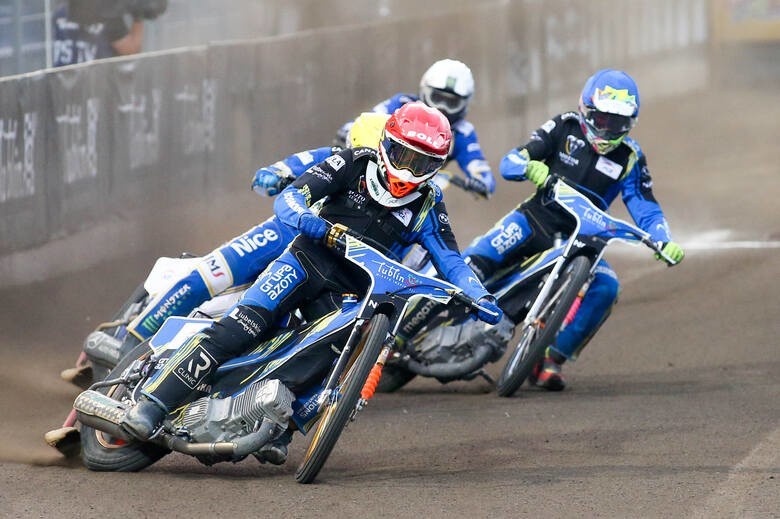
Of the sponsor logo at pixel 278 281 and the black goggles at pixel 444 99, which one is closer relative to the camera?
the sponsor logo at pixel 278 281

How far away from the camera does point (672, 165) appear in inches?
858

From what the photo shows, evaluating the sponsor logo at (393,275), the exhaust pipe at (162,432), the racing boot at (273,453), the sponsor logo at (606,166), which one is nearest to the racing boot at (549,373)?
the sponsor logo at (606,166)

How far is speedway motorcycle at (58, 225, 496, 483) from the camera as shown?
22.6ft

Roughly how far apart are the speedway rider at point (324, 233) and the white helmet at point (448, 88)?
3144 mm

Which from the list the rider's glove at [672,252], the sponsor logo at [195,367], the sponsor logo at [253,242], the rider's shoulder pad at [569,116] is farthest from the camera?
the rider's shoulder pad at [569,116]

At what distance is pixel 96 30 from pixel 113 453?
675cm

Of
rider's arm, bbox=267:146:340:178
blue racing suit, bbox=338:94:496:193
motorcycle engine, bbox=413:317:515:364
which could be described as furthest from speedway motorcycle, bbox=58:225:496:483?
blue racing suit, bbox=338:94:496:193

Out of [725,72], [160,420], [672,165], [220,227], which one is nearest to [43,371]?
[160,420]

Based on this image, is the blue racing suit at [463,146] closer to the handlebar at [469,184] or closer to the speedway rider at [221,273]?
the handlebar at [469,184]

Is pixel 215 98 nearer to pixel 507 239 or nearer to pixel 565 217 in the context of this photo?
pixel 507 239

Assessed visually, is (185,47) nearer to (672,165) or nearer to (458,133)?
(458,133)

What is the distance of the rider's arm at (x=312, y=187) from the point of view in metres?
7.20

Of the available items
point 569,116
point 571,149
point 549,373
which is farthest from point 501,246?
point 569,116

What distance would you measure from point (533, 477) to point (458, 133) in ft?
14.0
